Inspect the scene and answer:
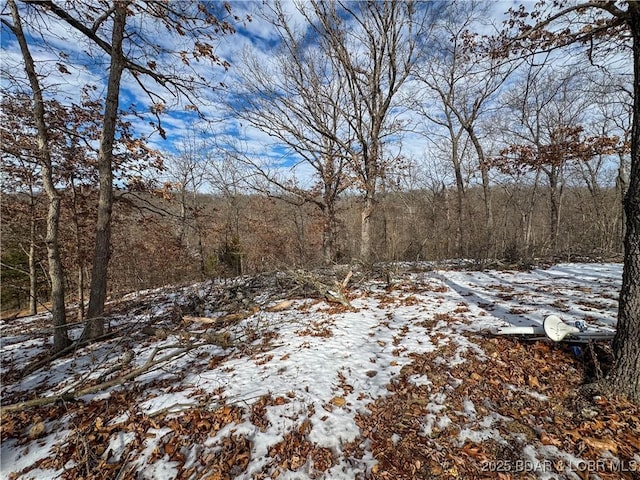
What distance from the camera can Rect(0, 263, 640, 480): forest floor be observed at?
92.7 inches

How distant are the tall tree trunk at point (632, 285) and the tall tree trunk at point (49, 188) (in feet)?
26.6

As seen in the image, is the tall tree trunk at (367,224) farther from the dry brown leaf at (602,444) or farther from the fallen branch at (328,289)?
the dry brown leaf at (602,444)

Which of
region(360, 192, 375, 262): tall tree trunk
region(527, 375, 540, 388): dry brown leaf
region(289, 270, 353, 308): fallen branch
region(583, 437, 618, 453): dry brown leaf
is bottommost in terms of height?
region(583, 437, 618, 453): dry brown leaf

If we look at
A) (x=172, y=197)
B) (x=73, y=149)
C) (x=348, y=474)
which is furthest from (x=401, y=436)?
(x=73, y=149)

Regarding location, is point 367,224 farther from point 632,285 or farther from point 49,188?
point 49,188

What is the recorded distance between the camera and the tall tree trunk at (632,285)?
2.60 meters

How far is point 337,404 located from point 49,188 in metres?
6.47

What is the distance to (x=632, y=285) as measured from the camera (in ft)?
8.91

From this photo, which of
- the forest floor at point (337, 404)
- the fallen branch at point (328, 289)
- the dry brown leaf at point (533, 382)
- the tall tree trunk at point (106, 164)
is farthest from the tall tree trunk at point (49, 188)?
the dry brown leaf at point (533, 382)

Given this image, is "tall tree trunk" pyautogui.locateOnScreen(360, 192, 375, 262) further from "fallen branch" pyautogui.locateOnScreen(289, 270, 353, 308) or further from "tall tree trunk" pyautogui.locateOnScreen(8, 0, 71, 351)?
"tall tree trunk" pyautogui.locateOnScreen(8, 0, 71, 351)

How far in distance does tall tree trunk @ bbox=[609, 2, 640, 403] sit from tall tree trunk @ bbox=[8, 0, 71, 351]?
8113mm

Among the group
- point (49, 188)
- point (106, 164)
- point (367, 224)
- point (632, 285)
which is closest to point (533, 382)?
point (632, 285)

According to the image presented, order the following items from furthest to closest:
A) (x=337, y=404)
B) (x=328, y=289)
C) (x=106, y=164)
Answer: (x=328, y=289) < (x=106, y=164) < (x=337, y=404)

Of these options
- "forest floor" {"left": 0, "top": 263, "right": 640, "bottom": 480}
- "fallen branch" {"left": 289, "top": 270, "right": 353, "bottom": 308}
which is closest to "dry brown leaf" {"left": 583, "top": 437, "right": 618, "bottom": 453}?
"forest floor" {"left": 0, "top": 263, "right": 640, "bottom": 480}
